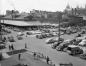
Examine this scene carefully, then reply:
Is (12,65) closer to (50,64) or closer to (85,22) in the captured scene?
(50,64)

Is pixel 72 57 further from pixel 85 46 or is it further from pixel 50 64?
pixel 85 46

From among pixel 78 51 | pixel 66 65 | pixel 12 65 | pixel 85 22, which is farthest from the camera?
pixel 85 22

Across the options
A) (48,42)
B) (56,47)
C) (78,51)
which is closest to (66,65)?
(78,51)

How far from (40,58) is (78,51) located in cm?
506

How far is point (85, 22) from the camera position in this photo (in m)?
64.5

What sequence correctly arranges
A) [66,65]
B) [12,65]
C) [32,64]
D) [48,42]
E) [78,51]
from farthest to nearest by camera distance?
[48,42], [78,51], [32,64], [12,65], [66,65]

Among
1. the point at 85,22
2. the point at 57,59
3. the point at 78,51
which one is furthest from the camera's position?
the point at 85,22

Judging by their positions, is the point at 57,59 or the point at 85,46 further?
the point at 85,46

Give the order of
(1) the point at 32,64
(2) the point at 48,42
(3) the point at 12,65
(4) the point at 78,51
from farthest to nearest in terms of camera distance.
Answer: (2) the point at 48,42
(4) the point at 78,51
(1) the point at 32,64
(3) the point at 12,65

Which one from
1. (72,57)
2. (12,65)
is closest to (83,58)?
(72,57)

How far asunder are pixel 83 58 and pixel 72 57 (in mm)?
1239

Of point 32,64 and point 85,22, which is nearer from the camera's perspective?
point 32,64

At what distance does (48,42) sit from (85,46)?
21.0ft

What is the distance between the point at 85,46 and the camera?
23594 millimetres
